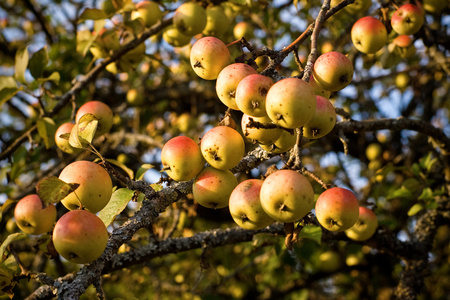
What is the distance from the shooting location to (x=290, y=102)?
854mm

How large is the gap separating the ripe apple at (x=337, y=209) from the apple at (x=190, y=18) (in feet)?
4.14

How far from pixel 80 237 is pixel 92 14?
1.47m

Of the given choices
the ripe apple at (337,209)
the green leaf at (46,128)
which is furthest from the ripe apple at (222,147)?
the green leaf at (46,128)

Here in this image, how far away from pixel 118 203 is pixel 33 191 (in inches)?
58.9

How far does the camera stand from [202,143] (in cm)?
107

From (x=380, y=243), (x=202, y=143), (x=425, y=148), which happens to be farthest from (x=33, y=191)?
(x=425, y=148)

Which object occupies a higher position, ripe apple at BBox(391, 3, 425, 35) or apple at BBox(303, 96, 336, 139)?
apple at BBox(303, 96, 336, 139)

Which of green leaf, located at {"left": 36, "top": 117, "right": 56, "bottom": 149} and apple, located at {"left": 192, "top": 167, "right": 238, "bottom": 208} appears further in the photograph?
green leaf, located at {"left": 36, "top": 117, "right": 56, "bottom": 149}

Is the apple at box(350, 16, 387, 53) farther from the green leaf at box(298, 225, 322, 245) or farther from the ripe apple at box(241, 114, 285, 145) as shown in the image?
the ripe apple at box(241, 114, 285, 145)

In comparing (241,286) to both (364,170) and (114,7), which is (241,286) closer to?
(364,170)

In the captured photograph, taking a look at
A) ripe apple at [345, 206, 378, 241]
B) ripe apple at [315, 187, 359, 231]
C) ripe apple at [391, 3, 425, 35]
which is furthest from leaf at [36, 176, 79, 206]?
ripe apple at [391, 3, 425, 35]

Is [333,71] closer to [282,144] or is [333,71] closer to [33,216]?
[282,144]

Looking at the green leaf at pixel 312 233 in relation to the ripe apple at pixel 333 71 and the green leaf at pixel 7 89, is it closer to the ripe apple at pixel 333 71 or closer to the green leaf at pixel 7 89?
A: the ripe apple at pixel 333 71

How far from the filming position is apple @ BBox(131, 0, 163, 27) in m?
2.19
